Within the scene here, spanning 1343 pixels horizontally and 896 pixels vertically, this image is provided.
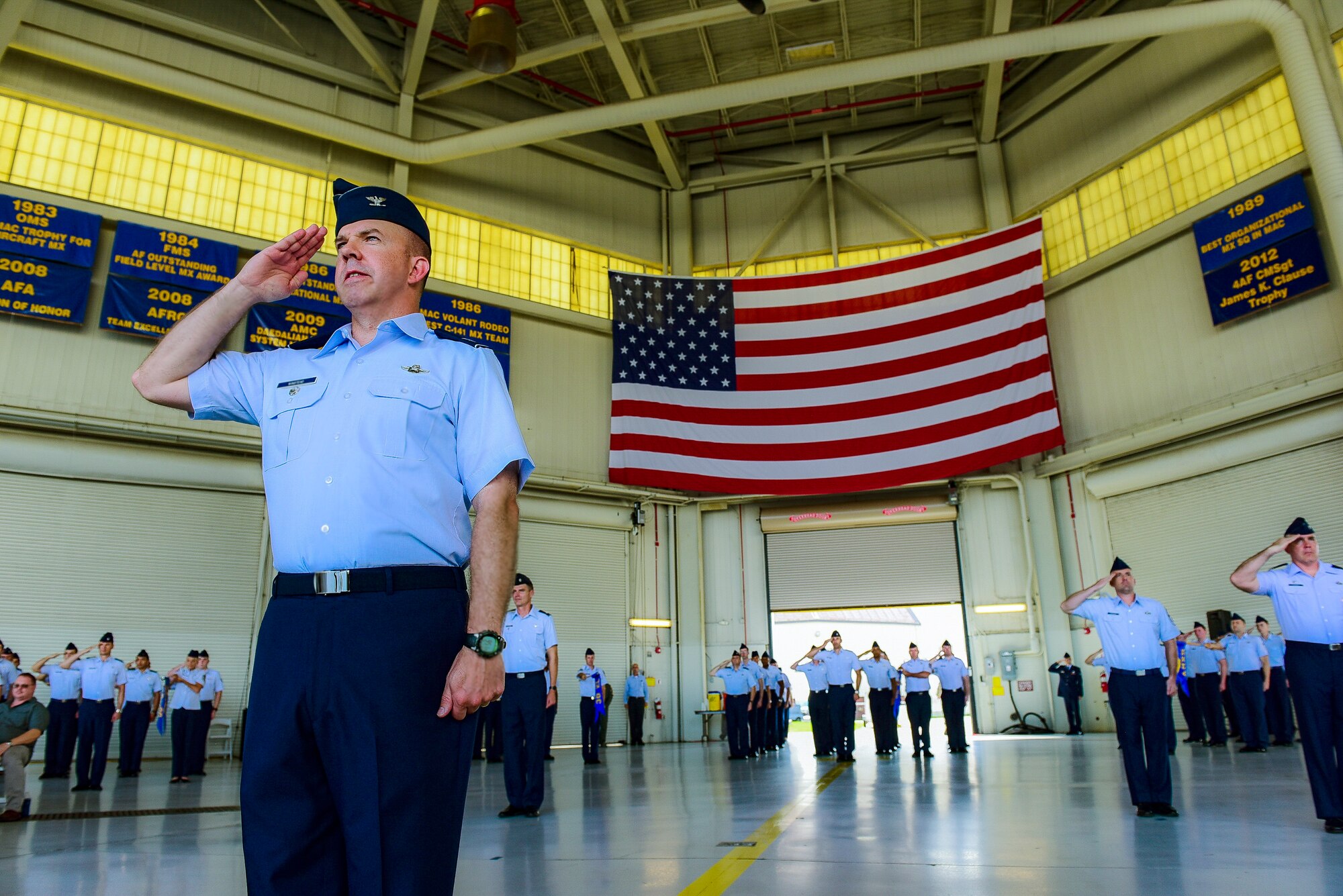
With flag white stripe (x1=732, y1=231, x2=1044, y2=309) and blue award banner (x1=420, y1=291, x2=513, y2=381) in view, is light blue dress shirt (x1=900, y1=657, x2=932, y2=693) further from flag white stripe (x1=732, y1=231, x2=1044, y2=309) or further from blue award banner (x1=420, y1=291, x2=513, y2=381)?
blue award banner (x1=420, y1=291, x2=513, y2=381)

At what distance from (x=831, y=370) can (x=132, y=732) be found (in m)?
13.1

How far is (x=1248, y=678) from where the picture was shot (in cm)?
1187

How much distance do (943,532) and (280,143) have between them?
49.8 ft

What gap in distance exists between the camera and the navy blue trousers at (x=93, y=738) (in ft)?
30.8

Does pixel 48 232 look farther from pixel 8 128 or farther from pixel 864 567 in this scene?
pixel 864 567

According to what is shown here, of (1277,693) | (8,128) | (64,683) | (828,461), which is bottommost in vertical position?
(1277,693)

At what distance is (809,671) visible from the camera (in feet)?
43.1

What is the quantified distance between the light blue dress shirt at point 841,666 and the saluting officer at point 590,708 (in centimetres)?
362

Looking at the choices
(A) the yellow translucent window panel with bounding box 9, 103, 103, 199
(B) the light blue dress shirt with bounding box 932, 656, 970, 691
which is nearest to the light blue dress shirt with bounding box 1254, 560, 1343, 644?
(B) the light blue dress shirt with bounding box 932, 656, 970, 691

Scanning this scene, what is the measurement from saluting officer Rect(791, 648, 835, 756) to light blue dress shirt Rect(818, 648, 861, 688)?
16.6 inches

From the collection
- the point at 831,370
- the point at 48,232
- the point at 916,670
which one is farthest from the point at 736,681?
the point at 48,232

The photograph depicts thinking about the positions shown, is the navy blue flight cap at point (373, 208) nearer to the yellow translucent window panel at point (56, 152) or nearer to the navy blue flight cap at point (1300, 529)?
the navy blue flight cap at point (1300, 529)

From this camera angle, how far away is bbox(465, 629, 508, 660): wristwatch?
67.7 inches

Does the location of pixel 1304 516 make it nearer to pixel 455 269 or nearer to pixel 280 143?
pixel 455 269
